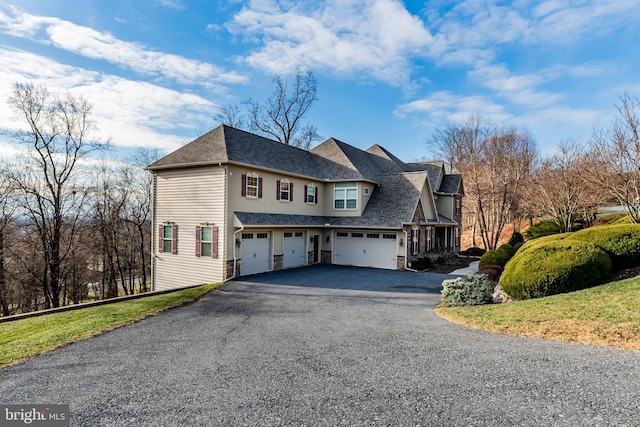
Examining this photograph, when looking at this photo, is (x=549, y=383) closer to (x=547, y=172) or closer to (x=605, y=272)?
(x=605, y=272)

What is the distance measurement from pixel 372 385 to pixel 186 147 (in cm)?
1634

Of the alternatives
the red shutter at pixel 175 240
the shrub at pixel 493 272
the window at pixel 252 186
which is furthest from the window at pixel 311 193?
the shrub at pixel 493 272

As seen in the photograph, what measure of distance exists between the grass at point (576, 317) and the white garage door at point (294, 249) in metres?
10.9

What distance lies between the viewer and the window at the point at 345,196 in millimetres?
21531

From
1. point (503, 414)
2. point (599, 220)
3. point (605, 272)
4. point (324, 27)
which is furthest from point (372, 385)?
point (599, 220)

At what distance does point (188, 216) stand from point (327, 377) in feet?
43.8

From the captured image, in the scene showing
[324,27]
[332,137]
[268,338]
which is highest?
[324,27]

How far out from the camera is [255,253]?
1733 centimetres

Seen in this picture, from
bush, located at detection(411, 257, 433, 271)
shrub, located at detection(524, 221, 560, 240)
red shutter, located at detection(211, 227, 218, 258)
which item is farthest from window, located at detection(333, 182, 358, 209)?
shrub, located at detection(524, 221, 560, 240)

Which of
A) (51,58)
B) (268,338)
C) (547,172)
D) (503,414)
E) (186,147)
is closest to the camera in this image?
(503,414)

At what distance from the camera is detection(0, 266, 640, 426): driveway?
4273 millimetres

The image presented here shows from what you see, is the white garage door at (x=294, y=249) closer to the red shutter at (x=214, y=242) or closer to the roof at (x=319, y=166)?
the roof at (x=319, y=166)

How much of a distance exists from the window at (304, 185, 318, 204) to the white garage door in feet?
7.23

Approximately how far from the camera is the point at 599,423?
3.90 m
